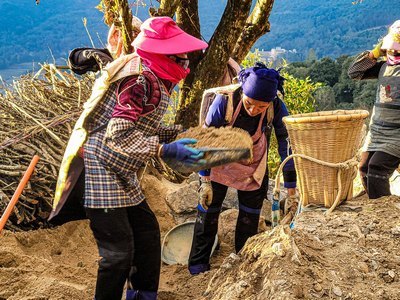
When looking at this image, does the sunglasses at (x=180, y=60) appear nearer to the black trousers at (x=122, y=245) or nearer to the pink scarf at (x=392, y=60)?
the black trousers at (x=122, y=245)

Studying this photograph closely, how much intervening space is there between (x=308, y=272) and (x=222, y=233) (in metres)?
2.40

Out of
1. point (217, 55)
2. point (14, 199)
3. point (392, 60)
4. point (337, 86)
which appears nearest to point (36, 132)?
point (217, 55)

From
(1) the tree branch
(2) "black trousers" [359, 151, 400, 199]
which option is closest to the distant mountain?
(1) the tree branch

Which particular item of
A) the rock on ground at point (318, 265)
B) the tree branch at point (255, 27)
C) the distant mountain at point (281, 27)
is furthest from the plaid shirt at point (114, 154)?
the distant mountain at point (281, 27)

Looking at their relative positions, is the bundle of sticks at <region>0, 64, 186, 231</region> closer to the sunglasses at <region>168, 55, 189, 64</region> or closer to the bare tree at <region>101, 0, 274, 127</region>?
the bare tree at <region>101, 0, 274, 127</region>

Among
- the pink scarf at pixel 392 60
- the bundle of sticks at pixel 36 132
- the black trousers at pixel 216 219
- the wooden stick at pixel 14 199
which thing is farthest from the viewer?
the bundle of sticks at pixel 36 132

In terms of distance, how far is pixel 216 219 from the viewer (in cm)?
375

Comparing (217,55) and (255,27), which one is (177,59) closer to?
(217,55)

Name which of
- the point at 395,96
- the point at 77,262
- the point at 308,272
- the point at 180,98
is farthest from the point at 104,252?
the point at 180,98

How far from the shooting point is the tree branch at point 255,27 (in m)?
5.93

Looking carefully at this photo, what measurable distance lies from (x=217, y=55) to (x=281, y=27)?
220ft

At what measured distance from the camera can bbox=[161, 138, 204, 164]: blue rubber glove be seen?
232cm

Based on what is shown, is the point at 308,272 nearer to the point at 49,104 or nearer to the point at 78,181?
the point at 78,181

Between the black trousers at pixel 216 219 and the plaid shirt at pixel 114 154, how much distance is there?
1.15 m
